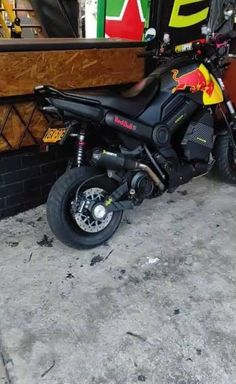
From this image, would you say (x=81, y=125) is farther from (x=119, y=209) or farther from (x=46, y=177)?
(x=46, y=177)

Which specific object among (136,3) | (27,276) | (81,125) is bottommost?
(27,276)

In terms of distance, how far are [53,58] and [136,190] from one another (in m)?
0.99

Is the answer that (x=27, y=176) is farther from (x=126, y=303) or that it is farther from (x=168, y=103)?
(x=126, y=303)

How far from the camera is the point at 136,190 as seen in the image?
2.23 meters

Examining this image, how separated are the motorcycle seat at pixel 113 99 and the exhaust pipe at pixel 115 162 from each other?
255mm

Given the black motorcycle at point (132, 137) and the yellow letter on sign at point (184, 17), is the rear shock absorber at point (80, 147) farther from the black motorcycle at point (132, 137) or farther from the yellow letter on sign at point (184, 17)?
the yellow letter on sign at point (184, 17)

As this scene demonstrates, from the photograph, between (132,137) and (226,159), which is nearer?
(132,137)

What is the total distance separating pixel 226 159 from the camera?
2900mm

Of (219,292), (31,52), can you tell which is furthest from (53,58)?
(219,292)

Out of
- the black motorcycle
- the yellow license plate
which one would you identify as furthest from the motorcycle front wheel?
the yellow license plate

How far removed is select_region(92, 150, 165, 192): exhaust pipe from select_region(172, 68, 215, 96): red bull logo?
0.53 meters

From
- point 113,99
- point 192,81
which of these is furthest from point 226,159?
point 113,99

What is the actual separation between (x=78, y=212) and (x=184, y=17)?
2.15m

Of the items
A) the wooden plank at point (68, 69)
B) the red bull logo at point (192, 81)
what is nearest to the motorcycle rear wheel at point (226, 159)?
the red bull logo at point (192, 81)
